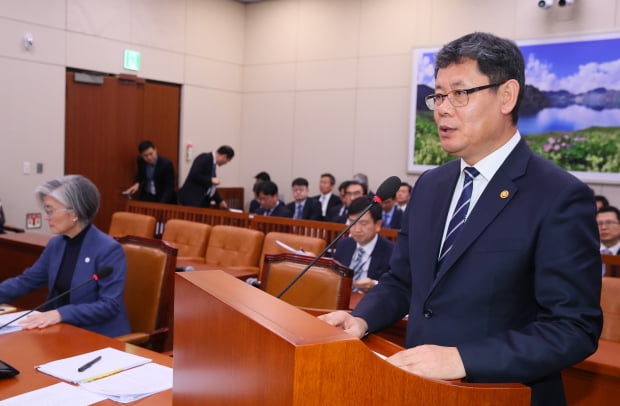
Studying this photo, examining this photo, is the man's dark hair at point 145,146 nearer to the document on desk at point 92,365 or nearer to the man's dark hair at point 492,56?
the document on desk at point 92,365

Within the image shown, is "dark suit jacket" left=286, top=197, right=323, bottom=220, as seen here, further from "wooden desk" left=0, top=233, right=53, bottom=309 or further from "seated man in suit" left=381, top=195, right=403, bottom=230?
"wooden desk" left=0, top=233, right=53, bottom=309

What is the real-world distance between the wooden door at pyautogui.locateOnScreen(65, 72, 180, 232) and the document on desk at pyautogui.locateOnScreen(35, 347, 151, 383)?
5871mm

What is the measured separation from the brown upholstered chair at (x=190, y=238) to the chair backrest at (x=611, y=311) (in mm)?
2893

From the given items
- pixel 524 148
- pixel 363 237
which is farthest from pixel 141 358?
pixel 363 237

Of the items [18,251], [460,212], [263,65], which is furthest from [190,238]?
[263,65]

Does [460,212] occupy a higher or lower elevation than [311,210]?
higher

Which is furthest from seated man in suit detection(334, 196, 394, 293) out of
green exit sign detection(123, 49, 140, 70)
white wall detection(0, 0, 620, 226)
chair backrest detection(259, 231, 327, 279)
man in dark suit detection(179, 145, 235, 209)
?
green exit sign detection(123, 49, 140, 70)

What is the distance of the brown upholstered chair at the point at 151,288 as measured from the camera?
9.36 feet

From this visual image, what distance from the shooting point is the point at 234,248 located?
14.8 feet

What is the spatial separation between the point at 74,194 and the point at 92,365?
1.06m

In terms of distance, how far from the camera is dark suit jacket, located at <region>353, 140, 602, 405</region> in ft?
3.49

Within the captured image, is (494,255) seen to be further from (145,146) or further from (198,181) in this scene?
(145,146)

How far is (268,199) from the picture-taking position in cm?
637

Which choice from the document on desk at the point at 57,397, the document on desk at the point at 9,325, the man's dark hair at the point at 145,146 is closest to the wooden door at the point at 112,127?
the man's dark hair at the point at 145,146
